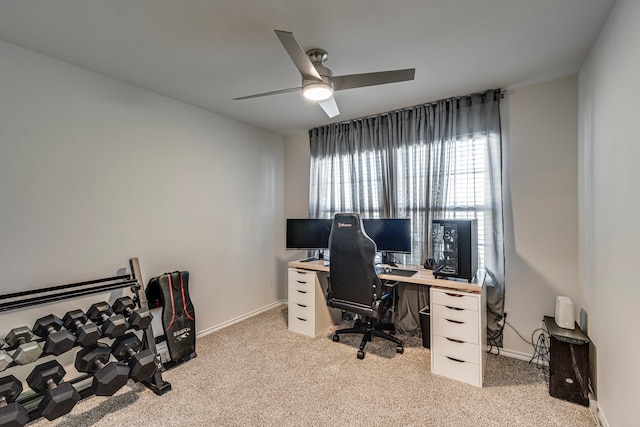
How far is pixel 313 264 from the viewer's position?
10.4 ft

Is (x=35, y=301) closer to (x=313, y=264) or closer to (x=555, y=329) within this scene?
(x=313, y=264)

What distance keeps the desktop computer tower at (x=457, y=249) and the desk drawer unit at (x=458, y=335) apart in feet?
0.59

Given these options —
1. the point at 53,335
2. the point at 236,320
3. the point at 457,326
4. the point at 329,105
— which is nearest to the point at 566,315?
the point at 457,326

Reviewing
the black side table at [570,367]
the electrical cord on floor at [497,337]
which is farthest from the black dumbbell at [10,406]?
the electrical cord on floor at [497,337]

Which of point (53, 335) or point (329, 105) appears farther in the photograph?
point (329, 105)

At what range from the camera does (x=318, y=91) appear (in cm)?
190

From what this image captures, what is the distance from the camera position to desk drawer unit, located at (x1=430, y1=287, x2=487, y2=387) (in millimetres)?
2148

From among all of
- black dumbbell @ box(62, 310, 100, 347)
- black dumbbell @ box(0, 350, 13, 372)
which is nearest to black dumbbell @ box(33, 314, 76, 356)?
black dumbbell @ box(62, 310, 100, 347)

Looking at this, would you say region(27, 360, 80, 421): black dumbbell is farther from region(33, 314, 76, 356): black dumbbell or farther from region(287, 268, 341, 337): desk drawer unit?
region(287, 268, 341, 337): desk drawer unit

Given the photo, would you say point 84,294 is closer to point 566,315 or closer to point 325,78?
point 325,78

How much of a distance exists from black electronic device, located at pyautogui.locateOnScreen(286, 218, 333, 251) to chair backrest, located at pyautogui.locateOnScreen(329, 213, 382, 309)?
2.47 ft

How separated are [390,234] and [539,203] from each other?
1.31m

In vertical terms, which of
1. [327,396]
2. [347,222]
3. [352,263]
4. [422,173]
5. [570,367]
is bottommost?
[327,396]

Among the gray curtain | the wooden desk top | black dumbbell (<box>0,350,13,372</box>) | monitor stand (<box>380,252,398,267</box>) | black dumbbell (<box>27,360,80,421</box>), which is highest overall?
the gray curtain
